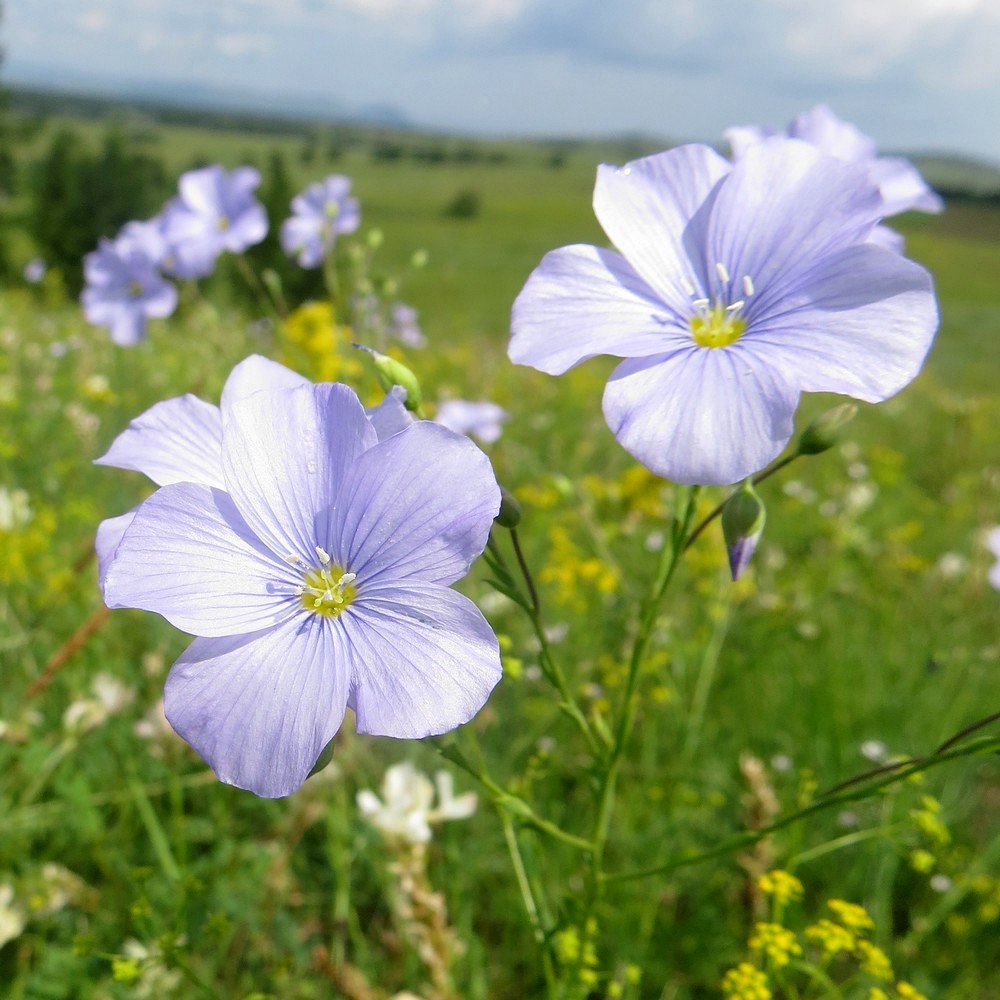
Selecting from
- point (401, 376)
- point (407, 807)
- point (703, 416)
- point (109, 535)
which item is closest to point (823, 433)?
point (703, 416)

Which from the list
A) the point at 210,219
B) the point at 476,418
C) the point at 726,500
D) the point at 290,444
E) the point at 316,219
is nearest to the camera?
the point at 290,444

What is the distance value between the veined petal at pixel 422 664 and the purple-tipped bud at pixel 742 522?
0.39 metres

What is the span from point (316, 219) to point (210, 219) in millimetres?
712

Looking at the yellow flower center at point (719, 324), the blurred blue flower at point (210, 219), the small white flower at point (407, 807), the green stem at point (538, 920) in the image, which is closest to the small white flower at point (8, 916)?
the small white flower at point (407, 807)

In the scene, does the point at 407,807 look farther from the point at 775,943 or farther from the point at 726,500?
the point at 726,500

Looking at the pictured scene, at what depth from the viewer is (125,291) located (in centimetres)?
379

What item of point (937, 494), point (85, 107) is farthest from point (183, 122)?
point (937, 494)

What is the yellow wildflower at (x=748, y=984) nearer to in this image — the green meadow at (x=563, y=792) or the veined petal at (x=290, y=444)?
the green meadow at (x=563, y=792)

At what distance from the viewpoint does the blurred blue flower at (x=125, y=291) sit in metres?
3.34

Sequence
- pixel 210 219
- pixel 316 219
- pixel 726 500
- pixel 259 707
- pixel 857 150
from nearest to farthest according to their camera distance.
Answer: pixel 259 707, pixel 726 500, pixel 857 150, pixel 210 219, pixel 316 219

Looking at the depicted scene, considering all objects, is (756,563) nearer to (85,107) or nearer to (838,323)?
(838,323)

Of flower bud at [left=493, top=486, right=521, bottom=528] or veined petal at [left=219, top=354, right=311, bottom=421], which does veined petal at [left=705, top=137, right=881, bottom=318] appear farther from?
veined petal at [left=219, top=354, right=311, bottom=421]

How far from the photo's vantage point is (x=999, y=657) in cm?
325

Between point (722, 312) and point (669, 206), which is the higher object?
point (669, 206)
